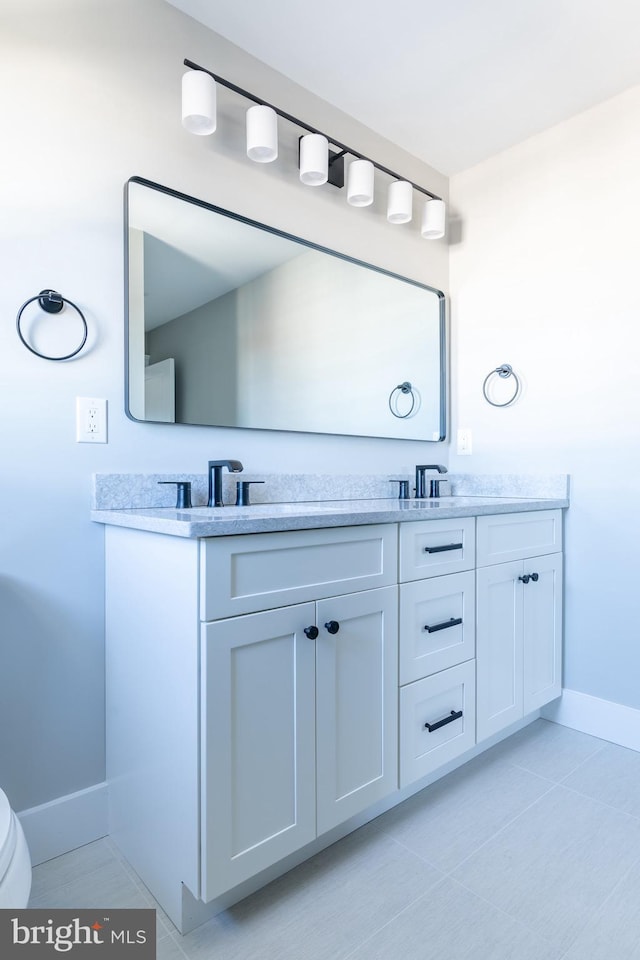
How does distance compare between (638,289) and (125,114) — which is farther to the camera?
(638,289)

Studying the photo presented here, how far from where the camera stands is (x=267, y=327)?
1.86 meters

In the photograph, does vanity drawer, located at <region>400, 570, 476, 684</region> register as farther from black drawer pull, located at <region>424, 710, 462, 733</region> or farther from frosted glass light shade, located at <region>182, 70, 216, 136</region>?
frosted glass light shade, located at <region>182, 70, 216, 136</region>

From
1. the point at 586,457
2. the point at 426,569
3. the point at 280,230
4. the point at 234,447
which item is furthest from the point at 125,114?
the point at 586,457

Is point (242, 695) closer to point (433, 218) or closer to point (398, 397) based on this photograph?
point (398, 397)

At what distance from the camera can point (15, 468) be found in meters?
1.33

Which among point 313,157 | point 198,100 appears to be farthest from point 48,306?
point 313,157

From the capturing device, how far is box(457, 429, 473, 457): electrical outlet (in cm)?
245

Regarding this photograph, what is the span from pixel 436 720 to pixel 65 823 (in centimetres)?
102

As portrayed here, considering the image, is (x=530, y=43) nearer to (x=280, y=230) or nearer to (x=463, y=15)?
(x=463, y=15)

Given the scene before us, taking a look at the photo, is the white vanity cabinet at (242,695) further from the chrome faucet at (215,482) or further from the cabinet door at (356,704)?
the chrome faucet at (215,482)

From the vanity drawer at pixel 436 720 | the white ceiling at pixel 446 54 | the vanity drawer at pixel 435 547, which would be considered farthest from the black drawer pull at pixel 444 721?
the white ceiling at pixel 446 54

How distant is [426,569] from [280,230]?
1.23 meters

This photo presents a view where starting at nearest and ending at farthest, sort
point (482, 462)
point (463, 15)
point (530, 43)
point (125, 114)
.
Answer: point (125, 114)
point (463, 15)
point (530, 43)
point (482, 462)

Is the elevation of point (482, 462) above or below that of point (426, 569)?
above
